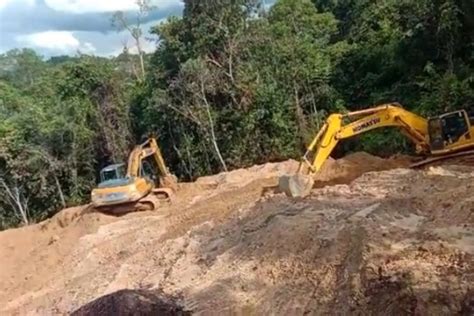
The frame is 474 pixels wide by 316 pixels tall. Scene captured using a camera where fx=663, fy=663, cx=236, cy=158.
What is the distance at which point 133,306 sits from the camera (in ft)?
29.3

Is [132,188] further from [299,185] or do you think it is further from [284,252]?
[284,252]

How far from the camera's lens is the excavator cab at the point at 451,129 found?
1263 cm

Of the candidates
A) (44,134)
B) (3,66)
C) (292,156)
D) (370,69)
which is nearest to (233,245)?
(292,156)

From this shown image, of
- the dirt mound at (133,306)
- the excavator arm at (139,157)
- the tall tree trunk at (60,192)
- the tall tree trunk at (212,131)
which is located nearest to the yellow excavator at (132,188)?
the excavator arm at (139,157)

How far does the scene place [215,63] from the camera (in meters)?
24.4

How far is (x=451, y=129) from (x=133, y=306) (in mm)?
7113

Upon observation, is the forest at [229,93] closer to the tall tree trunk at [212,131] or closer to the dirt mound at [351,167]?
the tall tree trunk at [212,131]

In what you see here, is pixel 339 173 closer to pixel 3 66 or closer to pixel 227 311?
pixel 227 311

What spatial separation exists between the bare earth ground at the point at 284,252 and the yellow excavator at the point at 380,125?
1.50 feet

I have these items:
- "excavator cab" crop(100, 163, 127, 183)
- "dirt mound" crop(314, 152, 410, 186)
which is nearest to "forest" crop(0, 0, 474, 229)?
"dirt mound" crop(314, 152, 410, 186)

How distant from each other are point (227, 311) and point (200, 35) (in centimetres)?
1702

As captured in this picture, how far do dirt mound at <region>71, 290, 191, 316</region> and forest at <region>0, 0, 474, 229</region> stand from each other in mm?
10936

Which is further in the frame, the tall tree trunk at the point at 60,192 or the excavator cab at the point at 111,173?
the tall tree trunk at the point at 60,192

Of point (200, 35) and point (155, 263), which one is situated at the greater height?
point (200, 35)
